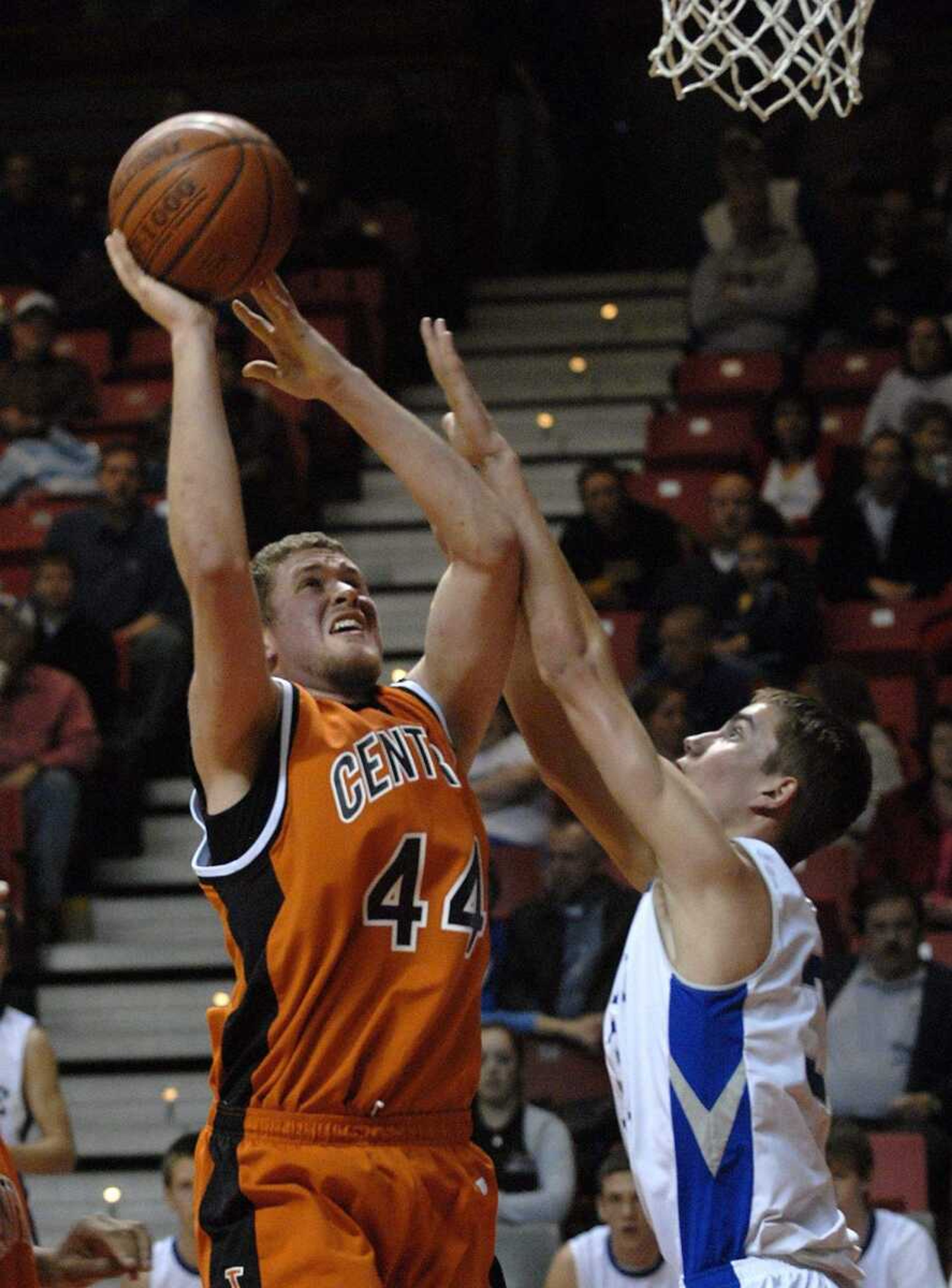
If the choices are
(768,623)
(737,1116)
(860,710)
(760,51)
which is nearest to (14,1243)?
(737,1116)

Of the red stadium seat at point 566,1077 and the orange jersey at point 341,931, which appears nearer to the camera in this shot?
the orange jersey at point 341,931

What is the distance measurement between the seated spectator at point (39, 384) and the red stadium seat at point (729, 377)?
2770mm

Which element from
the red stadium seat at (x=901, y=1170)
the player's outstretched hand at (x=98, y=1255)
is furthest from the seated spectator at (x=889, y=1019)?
the player's outstretched hand at (x=98, y=1255)

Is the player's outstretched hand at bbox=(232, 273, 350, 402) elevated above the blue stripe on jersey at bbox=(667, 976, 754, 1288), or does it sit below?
above

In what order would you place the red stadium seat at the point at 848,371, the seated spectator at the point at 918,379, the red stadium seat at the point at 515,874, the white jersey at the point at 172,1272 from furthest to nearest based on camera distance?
the red stadium seat at the point at 848,371
the seated spectator at the point at 918,379
the red stadium seat at the point at 515,874
the white jersey at the point at 172,1272

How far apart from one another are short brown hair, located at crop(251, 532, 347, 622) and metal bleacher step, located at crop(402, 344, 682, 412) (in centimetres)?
738

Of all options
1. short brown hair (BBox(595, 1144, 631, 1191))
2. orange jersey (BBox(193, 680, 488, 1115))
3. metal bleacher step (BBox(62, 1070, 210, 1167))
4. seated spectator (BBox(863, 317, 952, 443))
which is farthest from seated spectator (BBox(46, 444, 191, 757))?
orange jersey (BBox(193, 680, 488, 1115))

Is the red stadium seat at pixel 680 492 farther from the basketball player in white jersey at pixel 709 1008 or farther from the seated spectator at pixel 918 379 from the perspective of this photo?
the basketball player in white jersey at pixel 709 1008

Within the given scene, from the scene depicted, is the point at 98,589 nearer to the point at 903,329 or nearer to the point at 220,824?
the point at 903,329

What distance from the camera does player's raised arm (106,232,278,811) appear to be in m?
3.20

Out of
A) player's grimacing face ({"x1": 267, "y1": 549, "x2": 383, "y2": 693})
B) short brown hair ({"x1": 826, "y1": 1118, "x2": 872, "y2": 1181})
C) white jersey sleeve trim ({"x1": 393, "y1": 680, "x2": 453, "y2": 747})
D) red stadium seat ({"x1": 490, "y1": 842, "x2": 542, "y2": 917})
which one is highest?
player's grimacing face ({"x1": 267, "y1": 549, "x2": 383, "y2": 693})

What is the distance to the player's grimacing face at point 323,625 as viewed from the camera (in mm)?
3535

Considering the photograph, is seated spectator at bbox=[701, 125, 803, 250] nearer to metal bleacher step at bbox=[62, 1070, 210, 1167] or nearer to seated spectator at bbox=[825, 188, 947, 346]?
seated spectator at bbox=[825, 188, 947, 346]

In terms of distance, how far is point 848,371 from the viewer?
10.2 metres
